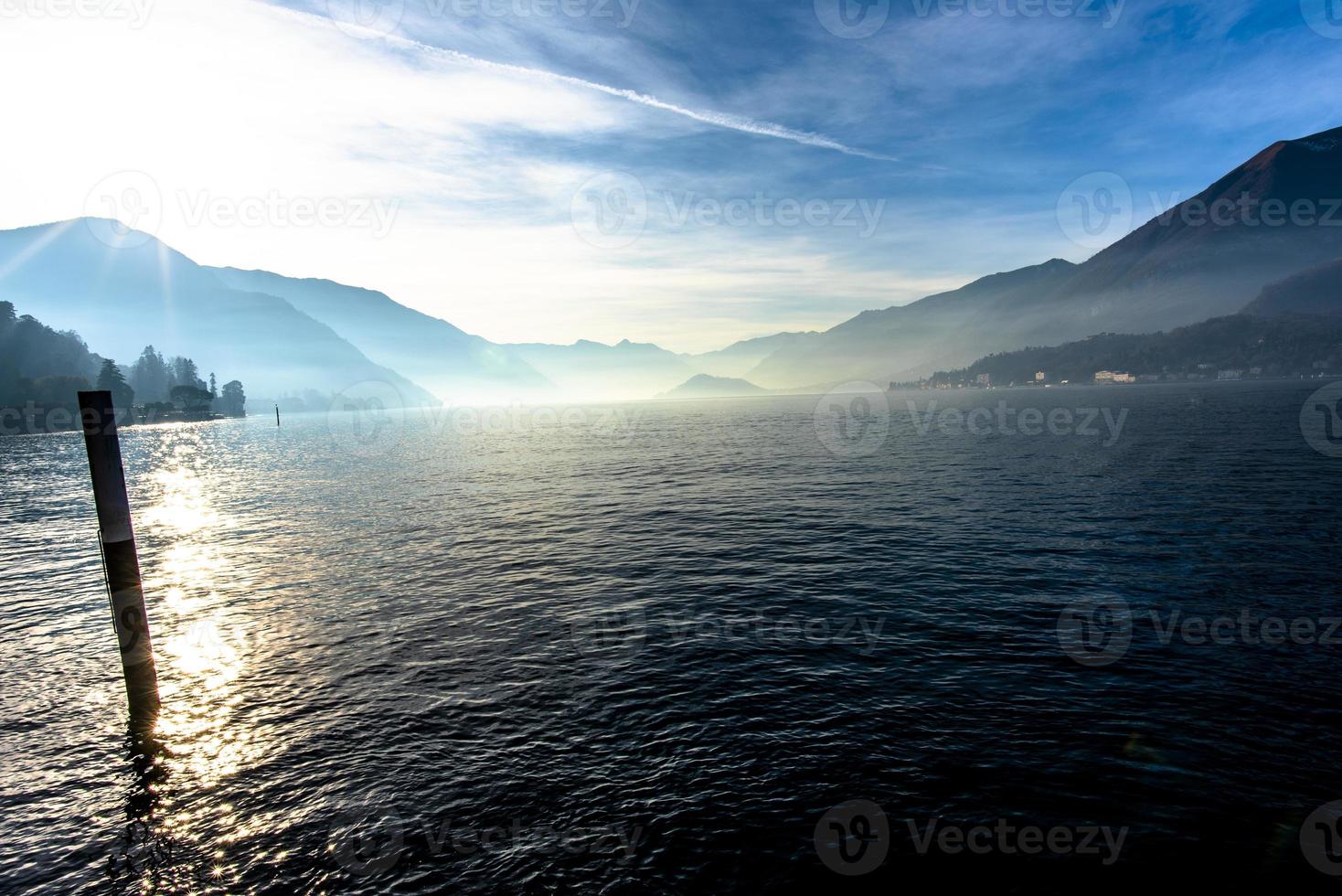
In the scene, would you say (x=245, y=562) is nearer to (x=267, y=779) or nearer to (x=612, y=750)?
(x=267, y=779)

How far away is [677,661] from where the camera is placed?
20172mm

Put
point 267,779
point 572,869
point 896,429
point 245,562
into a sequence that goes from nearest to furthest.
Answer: point 572,869 < point 267,779 < point 245,562 < point 896,429

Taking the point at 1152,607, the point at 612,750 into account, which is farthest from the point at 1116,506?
the point at 612,750

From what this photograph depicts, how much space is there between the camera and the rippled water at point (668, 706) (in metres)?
11.9

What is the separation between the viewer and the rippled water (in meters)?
11.9

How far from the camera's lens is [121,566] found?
59.8 ft

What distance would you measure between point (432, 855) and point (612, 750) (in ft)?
15.5

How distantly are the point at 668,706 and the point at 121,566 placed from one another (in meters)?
17.8

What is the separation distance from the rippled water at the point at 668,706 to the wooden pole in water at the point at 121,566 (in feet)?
3.30

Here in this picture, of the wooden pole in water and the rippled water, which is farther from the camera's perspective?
the wooden pole in water

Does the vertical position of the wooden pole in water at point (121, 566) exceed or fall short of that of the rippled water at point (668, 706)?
it exceeds it

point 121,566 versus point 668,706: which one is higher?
point 121,566

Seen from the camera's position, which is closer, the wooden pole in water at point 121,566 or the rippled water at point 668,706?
the rippled water at point 668,706

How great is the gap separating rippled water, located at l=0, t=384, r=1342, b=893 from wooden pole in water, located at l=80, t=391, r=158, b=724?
100 cm
